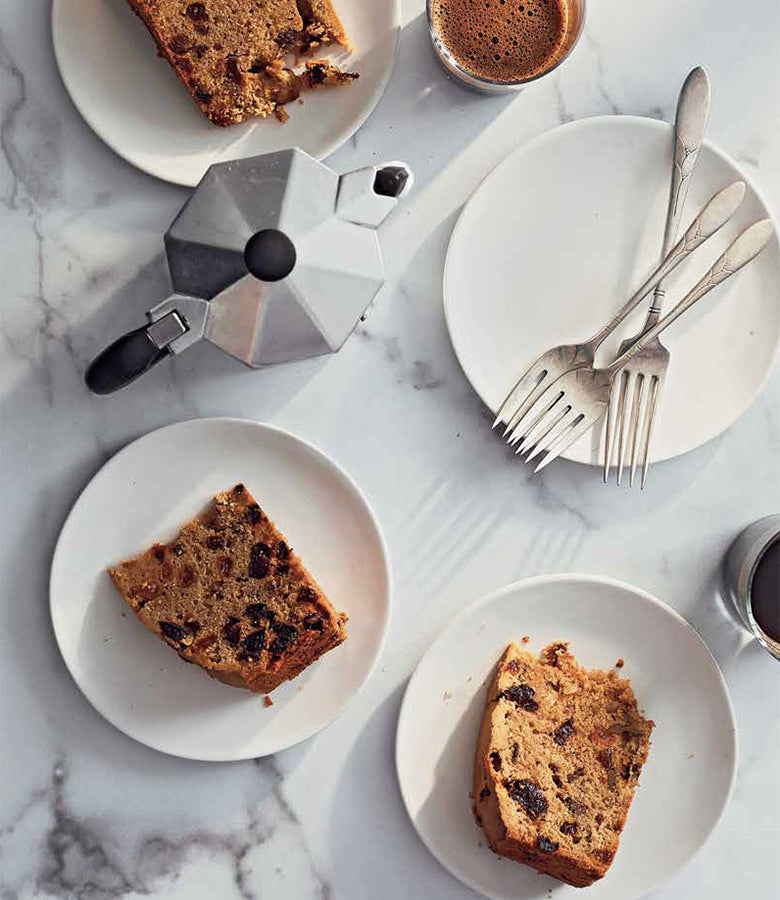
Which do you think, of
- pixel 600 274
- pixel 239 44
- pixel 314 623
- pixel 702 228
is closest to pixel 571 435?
pixel 600 274

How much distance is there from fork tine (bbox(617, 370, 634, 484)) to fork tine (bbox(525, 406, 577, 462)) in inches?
2.6

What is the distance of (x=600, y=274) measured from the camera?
5.03 ft

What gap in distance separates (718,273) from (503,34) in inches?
17.4

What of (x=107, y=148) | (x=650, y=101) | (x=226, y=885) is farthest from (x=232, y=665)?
(x=650, y=101)

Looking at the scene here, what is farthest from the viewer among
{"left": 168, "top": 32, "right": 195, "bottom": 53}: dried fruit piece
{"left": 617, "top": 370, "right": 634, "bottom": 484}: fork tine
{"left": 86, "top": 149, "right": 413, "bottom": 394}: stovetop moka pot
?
{"left": 617, "top": 370, "right": 634, "bottom": 484}: fork tine

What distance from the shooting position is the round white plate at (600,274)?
1506 millimetres

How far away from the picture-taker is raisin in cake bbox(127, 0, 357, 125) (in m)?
1.40

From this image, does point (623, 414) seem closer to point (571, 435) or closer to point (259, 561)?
point (571, 435)

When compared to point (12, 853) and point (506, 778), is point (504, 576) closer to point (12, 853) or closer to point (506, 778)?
point (506, 778)

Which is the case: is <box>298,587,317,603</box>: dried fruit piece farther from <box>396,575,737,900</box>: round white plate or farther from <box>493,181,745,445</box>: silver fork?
<box>493,181,745,445</box>: silver fork

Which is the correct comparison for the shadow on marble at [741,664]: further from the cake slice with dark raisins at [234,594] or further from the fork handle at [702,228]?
the cake slice with dark raisins at [234,594]

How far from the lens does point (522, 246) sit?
4.98ft

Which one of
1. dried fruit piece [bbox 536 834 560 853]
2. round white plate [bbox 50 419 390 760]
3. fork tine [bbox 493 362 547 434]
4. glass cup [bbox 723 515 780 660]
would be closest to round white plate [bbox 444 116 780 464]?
fork tine [bbox 493 362 547 434]

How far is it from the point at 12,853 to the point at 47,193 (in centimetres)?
92
